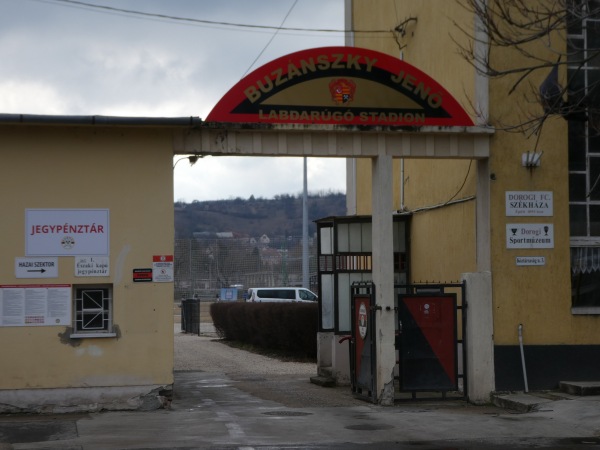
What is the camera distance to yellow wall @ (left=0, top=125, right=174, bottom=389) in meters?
14.4

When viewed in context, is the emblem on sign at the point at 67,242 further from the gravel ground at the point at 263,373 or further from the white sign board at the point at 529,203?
the white sign board at the point at 529,203

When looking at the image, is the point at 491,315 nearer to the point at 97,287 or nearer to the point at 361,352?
the point at 361,352

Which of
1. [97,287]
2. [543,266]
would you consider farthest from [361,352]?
[97,287]

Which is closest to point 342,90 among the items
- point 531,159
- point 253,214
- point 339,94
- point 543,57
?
point 339,94

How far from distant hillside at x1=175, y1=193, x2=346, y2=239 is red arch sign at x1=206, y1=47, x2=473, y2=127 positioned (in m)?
93.9

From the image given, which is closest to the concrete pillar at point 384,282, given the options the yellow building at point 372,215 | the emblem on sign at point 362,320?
the yellow building at point 372,215

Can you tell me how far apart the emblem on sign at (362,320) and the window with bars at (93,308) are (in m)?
4.09

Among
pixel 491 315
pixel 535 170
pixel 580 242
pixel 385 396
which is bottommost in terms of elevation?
pixel 385 396

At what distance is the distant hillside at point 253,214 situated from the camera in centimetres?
11431

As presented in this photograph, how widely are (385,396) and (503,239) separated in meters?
3.13

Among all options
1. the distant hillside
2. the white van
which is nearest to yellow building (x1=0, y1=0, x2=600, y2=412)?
the white van

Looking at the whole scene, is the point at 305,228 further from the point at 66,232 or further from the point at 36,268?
the point at 36,268

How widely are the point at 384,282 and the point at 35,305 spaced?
527cm

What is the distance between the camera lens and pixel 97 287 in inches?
581
